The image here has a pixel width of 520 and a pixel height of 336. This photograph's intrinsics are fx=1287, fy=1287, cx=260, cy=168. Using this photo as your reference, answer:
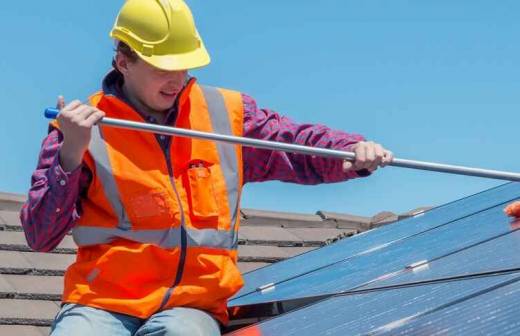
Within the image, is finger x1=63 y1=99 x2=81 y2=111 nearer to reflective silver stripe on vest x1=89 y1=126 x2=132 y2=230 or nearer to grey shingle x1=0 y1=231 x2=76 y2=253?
reflective silver stripe on vest x1=89 y1=126 x2=132 y2=230

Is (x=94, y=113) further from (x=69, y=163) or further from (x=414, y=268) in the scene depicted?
(x=414, y=268)

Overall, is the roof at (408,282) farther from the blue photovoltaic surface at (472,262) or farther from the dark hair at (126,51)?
the dark hair at (126,51)

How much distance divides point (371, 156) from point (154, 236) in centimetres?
66

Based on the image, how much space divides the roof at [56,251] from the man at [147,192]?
6.00 feet

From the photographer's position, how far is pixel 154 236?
3.65 metres

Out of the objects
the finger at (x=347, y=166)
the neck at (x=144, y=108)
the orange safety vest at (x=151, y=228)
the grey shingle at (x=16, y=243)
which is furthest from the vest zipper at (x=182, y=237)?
the grey shingle at (x=16, y=243)

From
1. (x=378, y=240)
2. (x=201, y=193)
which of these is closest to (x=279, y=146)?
(x=201, y=193)

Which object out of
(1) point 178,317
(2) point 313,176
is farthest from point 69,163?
(2) point 313,176

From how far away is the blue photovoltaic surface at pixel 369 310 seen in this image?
3.20 meters

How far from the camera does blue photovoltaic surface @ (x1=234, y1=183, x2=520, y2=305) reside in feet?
16.2

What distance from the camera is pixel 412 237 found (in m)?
4.89

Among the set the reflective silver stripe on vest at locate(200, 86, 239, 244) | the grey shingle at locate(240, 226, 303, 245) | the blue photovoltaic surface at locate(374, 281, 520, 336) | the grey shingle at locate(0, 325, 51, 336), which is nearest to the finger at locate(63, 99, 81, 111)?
the reflective silver stripe on vest at locate(200, 86, 239, 244)

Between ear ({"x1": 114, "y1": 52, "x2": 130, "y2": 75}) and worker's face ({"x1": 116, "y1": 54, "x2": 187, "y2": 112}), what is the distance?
0.02 m

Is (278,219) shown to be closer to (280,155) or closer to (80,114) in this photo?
(280,155)
